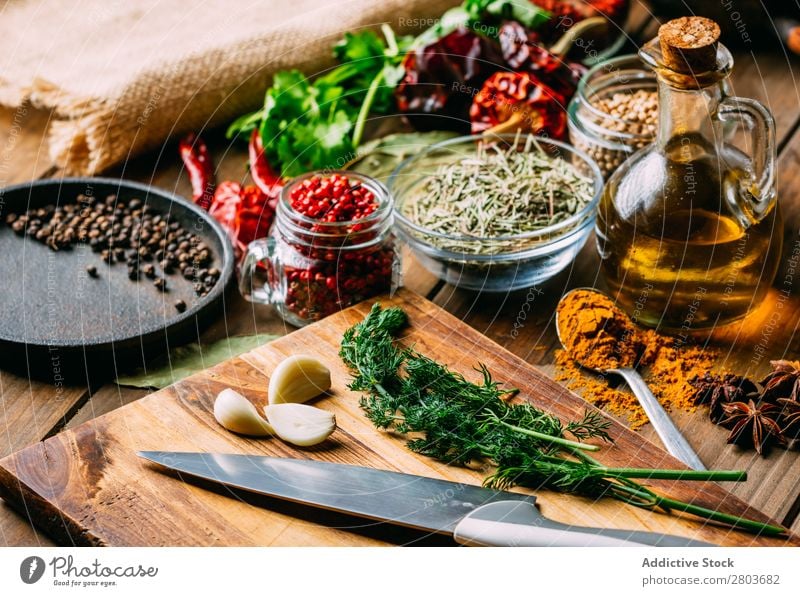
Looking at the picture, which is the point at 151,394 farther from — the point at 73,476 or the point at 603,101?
the point at 603,101

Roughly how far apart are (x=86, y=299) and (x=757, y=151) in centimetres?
83

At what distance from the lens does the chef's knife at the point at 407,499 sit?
2.65 feet

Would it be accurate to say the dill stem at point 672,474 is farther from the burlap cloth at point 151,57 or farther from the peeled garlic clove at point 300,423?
the burlap cloth at point 151,57

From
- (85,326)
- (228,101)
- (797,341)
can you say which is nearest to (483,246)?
(797,341)

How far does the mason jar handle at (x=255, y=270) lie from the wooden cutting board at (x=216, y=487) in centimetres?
16

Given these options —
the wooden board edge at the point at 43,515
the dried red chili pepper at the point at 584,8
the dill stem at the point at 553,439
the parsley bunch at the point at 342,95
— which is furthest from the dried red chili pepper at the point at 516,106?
the wooden board edge at the point at 43,515

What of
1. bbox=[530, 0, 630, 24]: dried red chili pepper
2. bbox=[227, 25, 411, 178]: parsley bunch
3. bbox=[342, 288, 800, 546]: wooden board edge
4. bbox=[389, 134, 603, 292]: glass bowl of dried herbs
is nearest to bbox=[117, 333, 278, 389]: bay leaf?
bbox=[342, 288, 800, 546]: wooden board edge

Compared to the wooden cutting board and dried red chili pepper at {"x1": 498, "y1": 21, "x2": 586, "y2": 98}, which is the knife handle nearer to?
the wooden cutting board

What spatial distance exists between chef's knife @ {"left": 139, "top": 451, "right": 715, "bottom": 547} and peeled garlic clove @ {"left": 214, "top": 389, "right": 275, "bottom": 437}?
0.04 meters

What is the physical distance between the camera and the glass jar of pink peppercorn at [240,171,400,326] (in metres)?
1.09

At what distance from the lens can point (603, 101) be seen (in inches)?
55.2

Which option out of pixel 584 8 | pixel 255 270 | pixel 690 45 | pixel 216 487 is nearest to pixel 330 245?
pixel 255 270
